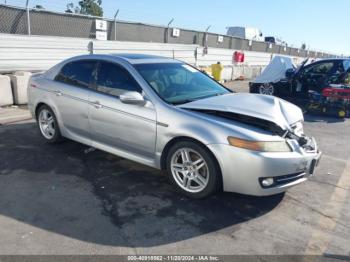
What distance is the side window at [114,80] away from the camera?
4.45m

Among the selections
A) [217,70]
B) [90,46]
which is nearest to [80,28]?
[90,46]

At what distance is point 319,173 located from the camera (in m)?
5.06

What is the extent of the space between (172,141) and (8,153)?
9.56ft

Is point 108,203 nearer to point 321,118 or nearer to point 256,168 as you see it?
point 256,168

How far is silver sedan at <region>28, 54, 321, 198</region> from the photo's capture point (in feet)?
11.8

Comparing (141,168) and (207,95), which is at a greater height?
(207,95)

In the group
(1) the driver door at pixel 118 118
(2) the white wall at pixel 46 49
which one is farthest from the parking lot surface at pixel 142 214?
(2) the white wall at pixel 46 49

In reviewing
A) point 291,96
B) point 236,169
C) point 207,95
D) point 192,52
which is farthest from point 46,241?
point 192,52

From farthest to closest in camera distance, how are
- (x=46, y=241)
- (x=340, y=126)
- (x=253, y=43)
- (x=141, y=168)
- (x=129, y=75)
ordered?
(x=253, y=43) → (x=340, y=126) → (x=141, y=168) → (x=129, y=75) → (x=46, y=241)

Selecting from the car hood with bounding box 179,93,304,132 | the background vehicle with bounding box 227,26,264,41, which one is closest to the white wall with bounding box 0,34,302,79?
the car hood with bounding box 179,93,304,132

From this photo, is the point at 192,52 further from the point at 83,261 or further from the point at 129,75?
the point at 83,261

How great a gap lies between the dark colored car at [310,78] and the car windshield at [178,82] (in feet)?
22.0

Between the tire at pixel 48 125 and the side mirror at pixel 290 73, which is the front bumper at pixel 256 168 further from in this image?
the side mirror at pixel 290 73

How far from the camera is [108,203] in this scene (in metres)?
3.82
